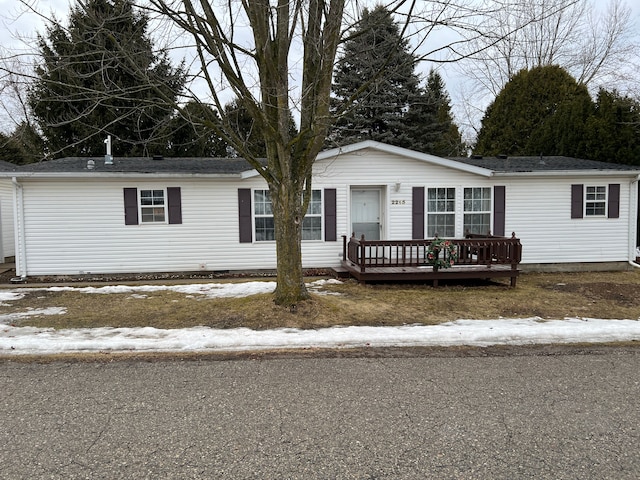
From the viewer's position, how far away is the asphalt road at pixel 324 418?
8.84ft

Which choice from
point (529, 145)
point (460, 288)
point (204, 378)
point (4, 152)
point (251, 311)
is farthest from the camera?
point (4, 152)

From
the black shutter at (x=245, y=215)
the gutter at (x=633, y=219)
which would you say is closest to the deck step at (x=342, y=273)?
the black shutter at (x=245, y=215)

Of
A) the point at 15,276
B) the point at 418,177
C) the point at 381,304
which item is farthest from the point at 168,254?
the point at 418,177

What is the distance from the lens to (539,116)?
62.8ft

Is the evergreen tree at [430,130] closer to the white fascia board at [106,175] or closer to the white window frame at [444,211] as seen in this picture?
the white window frame at [444,211]

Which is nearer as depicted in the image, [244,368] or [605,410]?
[605,410]

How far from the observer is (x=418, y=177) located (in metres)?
11.1

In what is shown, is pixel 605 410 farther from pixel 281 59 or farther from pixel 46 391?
pixel 281 59

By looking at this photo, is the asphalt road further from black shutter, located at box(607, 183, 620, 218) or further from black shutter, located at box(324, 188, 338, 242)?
black shutter, located at box(607, 183, 620, 218)

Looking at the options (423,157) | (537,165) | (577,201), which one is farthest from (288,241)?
(577,201)

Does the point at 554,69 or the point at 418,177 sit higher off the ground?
the point at 554,69

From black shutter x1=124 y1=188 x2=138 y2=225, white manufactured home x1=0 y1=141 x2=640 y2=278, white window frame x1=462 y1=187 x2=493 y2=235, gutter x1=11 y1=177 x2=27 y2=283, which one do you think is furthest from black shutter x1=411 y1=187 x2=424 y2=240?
gutter x1=11 y1=177 x2=27 y2=283

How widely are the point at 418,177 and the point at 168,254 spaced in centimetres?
664

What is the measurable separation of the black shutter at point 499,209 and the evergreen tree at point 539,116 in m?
7.06
